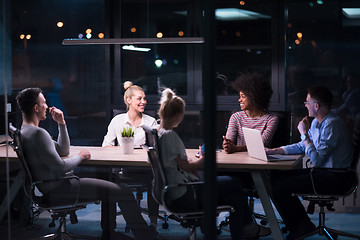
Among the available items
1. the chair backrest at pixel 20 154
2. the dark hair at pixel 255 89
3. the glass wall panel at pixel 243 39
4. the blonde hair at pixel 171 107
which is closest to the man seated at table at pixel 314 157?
the dark hair at pixel 255 89

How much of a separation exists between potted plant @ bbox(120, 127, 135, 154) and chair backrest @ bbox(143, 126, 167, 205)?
515mm

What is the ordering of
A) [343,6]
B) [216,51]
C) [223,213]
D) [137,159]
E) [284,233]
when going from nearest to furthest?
[216,51], [223,213], [137,159], [284,233], [343,6]

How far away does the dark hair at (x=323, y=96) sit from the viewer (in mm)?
4602

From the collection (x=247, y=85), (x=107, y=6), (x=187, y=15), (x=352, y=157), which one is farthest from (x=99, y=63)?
(x=352, y=157)

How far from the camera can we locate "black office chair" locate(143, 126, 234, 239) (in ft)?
12.4

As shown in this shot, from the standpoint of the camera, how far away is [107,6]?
6012 millimetres

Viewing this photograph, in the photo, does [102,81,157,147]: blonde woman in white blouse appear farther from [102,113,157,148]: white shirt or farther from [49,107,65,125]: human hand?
[49,107,65,125]: human hand

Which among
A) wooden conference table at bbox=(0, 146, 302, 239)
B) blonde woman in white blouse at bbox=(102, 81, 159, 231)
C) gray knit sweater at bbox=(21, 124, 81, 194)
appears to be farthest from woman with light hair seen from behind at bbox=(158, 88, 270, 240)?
gray knit sweater at bbox=(21, 124, 81, 194)

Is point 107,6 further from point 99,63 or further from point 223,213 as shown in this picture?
point 223,213

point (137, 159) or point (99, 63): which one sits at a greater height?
point (99, 63)

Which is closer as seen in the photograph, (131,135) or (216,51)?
(216,51)

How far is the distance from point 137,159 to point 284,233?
136cm

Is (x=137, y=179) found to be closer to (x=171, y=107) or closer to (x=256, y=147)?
(x=171, y=107)

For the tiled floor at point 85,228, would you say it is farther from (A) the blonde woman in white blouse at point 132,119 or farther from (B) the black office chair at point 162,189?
(A) the blonde woman in white blouse at point 132,119
